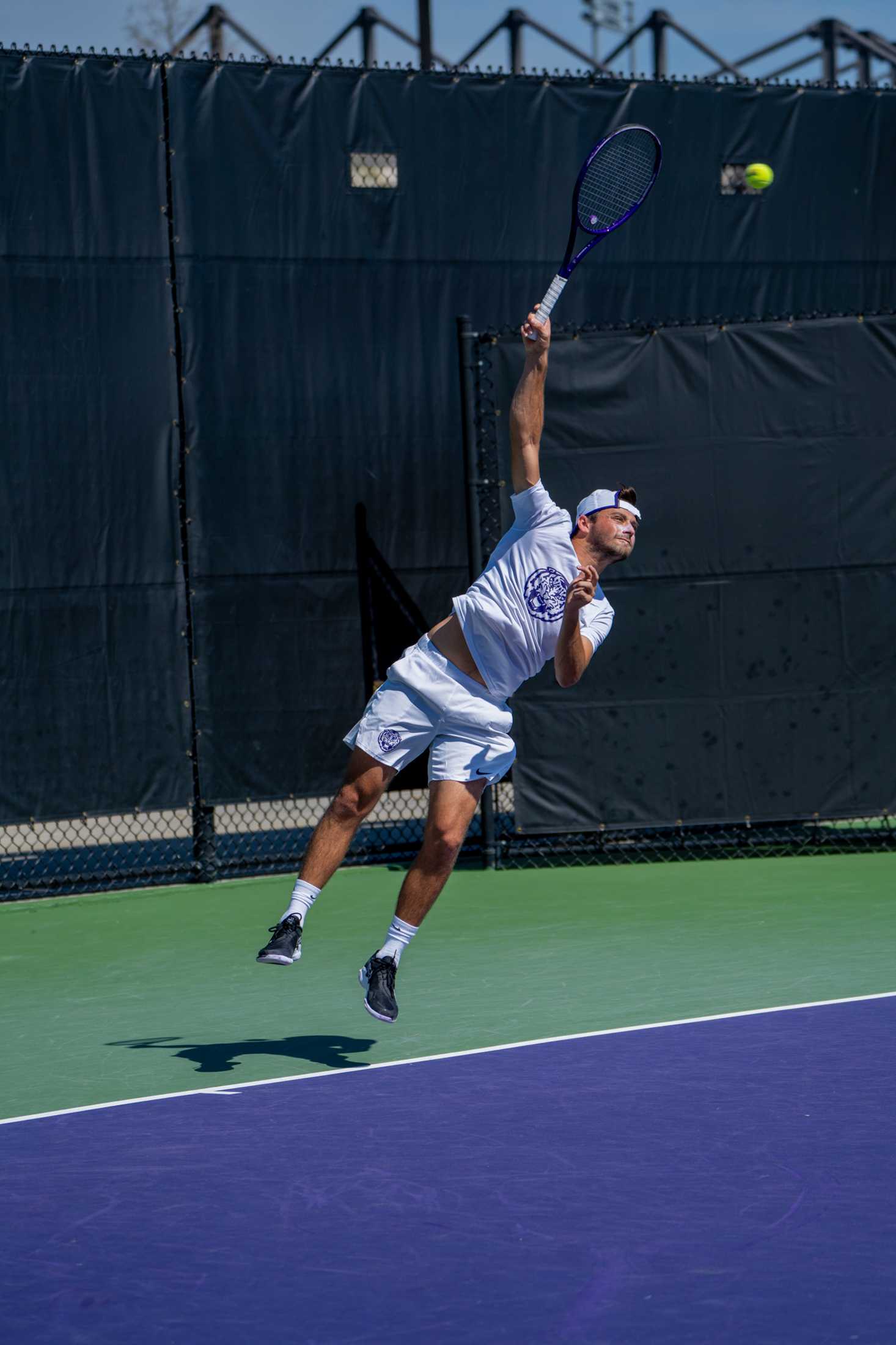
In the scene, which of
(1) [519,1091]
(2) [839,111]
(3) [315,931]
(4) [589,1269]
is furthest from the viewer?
(2) [839,111]

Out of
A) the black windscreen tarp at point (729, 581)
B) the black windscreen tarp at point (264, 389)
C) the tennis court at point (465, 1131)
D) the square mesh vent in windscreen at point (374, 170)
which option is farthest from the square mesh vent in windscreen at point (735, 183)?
the tennis court at point (465, 1131)

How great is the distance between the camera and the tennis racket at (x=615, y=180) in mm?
6578

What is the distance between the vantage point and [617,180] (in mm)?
6871

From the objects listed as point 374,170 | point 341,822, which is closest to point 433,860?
point 341,822

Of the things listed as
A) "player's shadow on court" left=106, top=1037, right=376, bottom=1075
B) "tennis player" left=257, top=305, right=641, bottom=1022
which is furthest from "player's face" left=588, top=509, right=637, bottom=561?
"player's shadow on court" left=106, top=1037, right=376, bottom=1075

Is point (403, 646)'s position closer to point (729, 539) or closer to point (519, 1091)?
point (729, 539)

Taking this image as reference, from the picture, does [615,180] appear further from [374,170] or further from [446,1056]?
[446,1056]

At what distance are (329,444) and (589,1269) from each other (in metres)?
6.24

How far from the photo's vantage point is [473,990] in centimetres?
661

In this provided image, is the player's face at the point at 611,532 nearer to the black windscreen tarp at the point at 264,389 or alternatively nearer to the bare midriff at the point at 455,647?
the bare midriff at the point at 455,647

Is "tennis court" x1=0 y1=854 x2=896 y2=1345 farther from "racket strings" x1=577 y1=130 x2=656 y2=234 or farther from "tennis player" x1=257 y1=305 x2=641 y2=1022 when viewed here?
"racket strings" x1=577 y1=130 x2=656 y2=234

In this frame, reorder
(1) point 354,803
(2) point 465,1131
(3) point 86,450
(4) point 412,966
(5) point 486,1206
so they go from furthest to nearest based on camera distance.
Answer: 1. (3) point 86,450
2. (4) point 412,966
3. (1) point 354,803
4. (2) point 465,1131
5. (5) point 486,1206

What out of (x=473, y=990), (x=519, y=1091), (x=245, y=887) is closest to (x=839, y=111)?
(x=245, y=887)

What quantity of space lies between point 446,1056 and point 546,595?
1.45 metres
